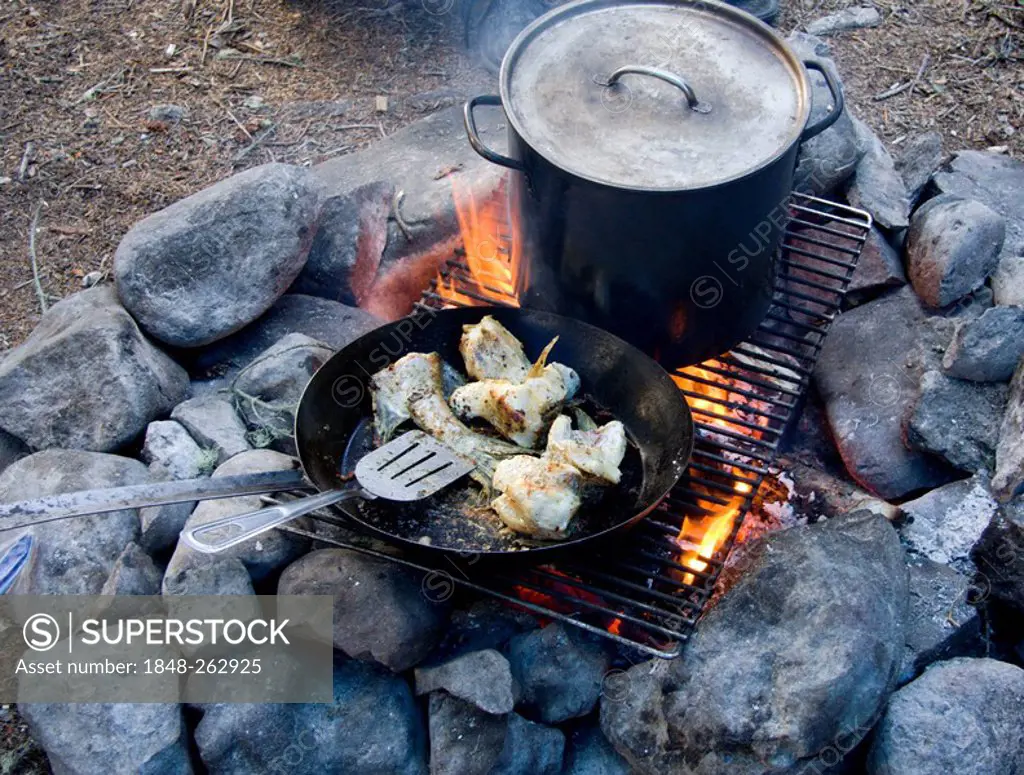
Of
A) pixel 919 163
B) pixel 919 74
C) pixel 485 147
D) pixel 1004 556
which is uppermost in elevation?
pixel 485 147

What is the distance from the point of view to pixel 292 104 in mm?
4859

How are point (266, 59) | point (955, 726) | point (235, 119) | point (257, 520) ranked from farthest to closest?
point (266, 59), point (235, 119), point (955, 726), point (257, 520)

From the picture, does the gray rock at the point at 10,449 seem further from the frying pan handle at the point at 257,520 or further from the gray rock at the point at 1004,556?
the gray rock at the point at 1004,556

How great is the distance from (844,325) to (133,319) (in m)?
2.69

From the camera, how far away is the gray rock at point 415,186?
3748 mm

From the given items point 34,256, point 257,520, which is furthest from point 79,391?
point 34,256

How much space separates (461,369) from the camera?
310 centimetres

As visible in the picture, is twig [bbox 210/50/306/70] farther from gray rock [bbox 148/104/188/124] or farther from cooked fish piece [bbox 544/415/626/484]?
cooked fish piece [bbox 544/415/626/484]

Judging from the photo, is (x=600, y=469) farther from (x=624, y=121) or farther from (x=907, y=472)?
(x=907, y=472)

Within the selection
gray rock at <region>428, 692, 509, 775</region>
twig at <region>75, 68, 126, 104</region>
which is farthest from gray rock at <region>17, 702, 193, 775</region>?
twig at <region>75, 68, 126, 104</region>

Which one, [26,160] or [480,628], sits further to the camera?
[26,160]

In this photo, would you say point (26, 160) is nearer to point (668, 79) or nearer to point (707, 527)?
point (668, 79)

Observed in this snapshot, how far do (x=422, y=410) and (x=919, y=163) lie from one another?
2536mm

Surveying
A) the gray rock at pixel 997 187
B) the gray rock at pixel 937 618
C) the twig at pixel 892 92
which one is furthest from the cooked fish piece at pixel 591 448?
the twig at pixel 892 92
